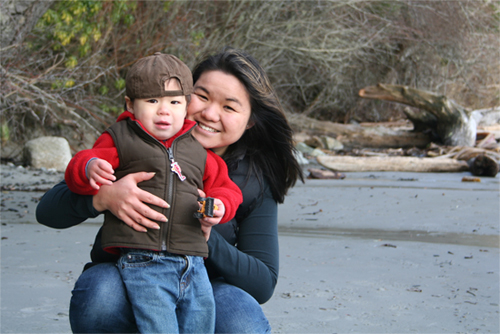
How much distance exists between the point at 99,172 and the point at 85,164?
2.4 inches

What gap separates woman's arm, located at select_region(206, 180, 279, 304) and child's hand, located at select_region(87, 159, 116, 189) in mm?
495

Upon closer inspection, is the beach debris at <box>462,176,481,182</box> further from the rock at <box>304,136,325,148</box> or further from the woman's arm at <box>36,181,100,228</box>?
the woman's arm at <box>36,181,100,228</box>

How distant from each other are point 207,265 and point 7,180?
606cm

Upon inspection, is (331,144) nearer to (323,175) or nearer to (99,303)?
(323,175)

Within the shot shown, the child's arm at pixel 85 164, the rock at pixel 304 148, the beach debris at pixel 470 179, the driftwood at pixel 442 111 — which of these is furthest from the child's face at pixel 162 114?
the driftwood at pixel 442 111

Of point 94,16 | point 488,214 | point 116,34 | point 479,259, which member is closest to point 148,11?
point 116,34

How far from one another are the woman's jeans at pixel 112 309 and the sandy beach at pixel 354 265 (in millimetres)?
878

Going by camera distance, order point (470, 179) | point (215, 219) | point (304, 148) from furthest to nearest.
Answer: point (304, 148)
point (470, 179)
point (215, 219)

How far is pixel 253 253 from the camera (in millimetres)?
2359

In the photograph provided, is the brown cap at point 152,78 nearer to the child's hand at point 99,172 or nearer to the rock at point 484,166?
the child's hand at point 99,172

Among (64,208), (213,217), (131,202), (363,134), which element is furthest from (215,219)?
(363,134)

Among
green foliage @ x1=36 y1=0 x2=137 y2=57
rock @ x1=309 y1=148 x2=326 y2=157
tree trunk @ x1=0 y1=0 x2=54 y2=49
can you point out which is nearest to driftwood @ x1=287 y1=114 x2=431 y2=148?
rock @ x1=309 y1=148 x2=326 y2=157

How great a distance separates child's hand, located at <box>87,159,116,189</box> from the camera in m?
1.83

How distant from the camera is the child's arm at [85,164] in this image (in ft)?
6.14
